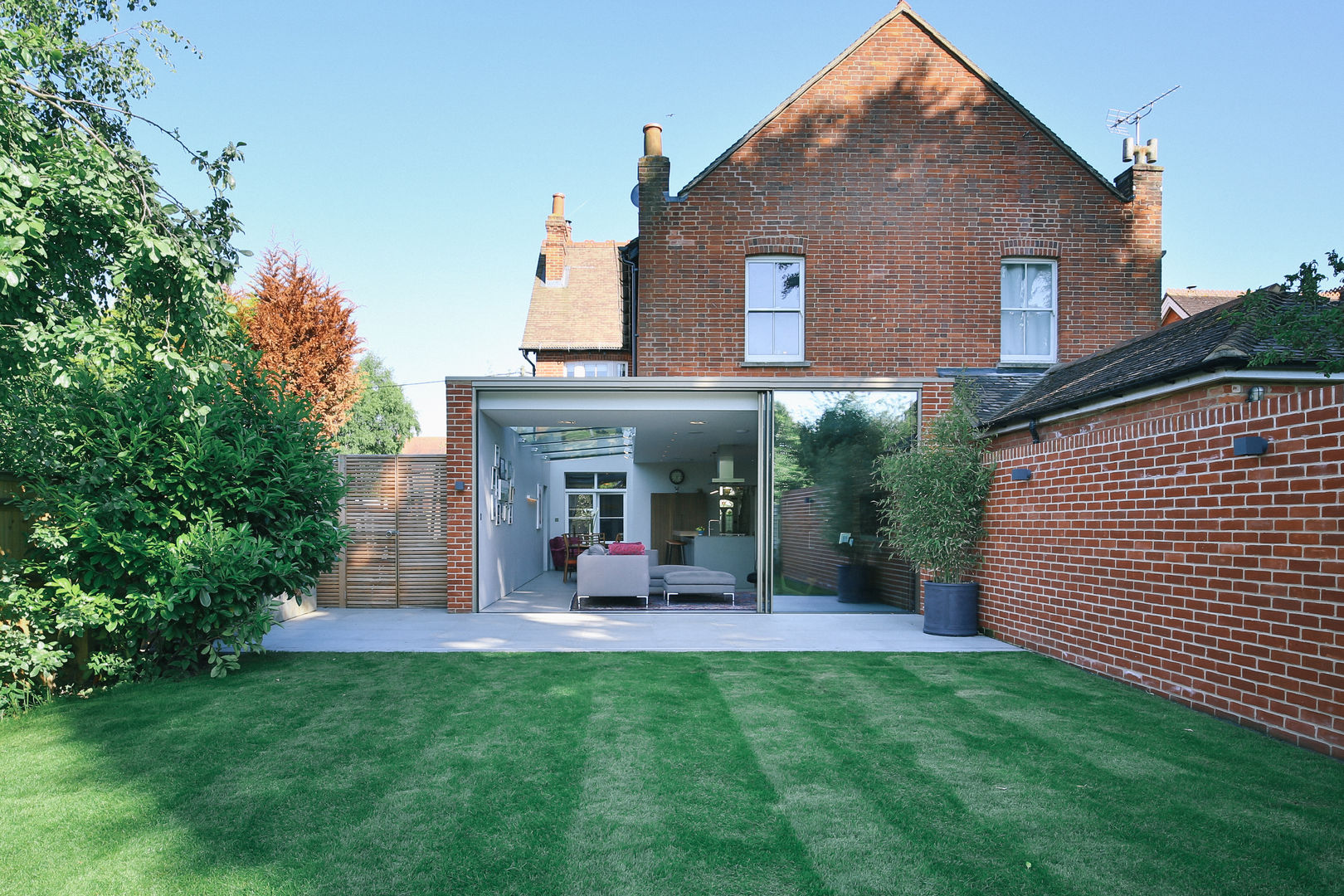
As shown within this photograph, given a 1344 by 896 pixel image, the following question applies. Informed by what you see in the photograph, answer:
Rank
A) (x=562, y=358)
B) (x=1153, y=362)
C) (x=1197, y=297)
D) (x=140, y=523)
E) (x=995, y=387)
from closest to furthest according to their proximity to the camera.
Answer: (x=140, y=523) < (x=1153, y=362) < (x=995, y=387) < (x=562, y=358) < (x=1197, y=297)

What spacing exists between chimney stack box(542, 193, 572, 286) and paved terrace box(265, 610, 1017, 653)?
14.4 metres

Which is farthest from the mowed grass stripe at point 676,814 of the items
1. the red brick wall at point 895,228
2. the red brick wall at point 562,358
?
the red brick wall at point 562,358

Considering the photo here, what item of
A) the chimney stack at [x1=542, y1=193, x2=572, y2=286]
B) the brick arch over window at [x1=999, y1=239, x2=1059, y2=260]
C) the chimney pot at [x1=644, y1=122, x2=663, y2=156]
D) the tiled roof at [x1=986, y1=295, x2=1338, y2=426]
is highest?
the chimney stack at [x1=542, y1=193, x2=572, y2=286]

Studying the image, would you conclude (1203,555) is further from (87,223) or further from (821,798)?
(87,223)

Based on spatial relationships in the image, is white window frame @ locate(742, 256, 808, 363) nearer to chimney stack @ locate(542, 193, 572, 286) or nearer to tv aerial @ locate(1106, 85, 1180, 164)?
tv aerial @ locate(1106, 85, 1180, 164)

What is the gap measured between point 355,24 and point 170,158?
4672 mm

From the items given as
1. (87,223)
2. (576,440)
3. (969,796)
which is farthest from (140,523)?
(576,440)

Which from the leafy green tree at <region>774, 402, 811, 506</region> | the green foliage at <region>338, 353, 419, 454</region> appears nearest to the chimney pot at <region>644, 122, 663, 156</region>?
the leafy green tree at <region>774, 402, 811, 506</region>

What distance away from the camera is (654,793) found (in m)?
3.75

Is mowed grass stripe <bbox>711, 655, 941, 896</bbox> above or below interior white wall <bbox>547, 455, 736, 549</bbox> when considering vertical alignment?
below

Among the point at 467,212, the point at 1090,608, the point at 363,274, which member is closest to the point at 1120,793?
the point at 1090,608

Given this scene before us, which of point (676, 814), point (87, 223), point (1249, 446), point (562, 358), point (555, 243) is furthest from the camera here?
point (555, 243)

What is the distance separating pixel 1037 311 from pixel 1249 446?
310 inches

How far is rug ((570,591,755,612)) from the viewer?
11172mm
